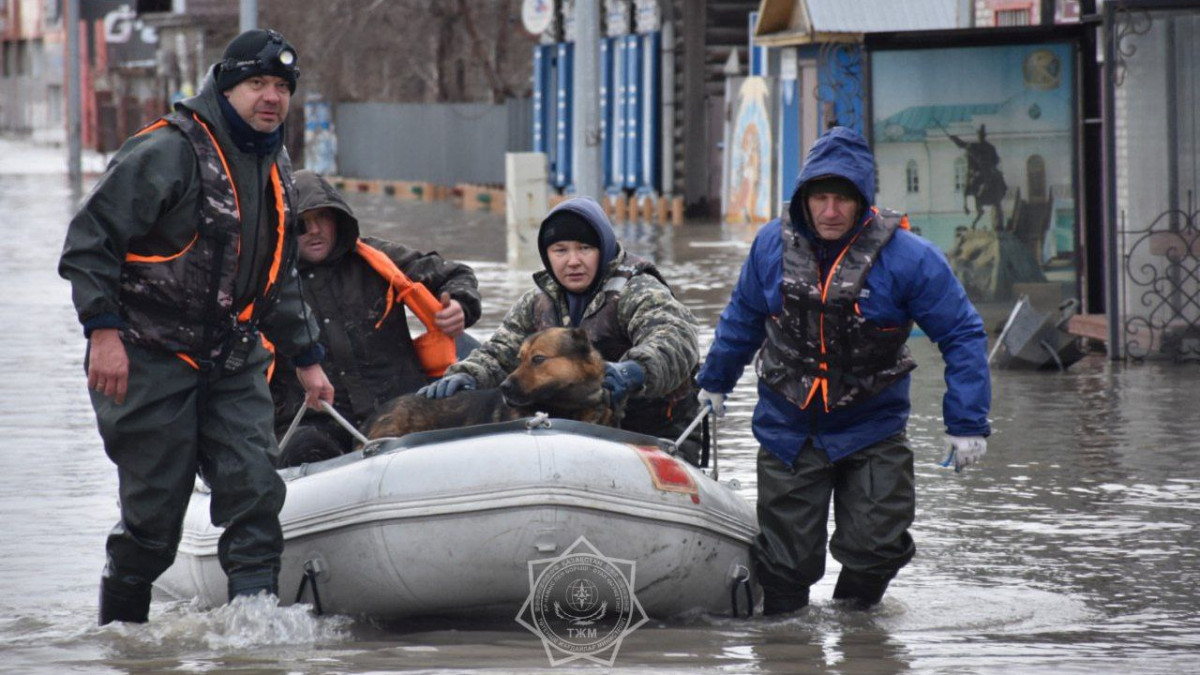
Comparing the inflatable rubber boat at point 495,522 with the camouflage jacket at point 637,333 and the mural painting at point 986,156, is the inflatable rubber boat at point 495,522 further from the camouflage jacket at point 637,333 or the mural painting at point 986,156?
the mural painting at point 986,156

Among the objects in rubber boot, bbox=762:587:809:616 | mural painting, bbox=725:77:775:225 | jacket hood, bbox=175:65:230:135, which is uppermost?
mural painting, bbox=725:77:775:225

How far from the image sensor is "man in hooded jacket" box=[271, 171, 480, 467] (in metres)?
7.07

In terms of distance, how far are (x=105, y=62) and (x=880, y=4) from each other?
56.4 metres

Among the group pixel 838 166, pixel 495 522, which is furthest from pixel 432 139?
pixel 495 522

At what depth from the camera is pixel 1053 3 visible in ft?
52.0

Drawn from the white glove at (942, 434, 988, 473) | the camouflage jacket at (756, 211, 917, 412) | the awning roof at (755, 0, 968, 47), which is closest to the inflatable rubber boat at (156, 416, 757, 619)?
the camouflage jacket at (756, 211, 917, 412)

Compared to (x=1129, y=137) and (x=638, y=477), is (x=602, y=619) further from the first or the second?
(x=1129, y=137)

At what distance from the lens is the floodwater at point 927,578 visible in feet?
18.4

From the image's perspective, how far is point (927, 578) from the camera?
676 cm

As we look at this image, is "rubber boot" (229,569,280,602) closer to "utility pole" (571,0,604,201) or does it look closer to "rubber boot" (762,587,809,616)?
"rubber boot" (762,587,809,616)

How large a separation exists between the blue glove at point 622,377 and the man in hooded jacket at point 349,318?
1110 mm

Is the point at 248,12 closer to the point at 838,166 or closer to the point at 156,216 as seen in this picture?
the point at 838,166

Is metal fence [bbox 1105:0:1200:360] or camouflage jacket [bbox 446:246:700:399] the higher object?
Result: metal fence [bbox 1105:0:1200:360]

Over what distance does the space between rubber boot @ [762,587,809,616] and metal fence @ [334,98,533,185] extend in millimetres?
28286
